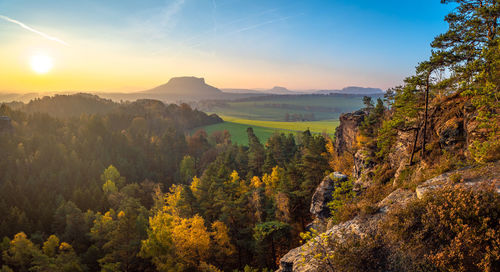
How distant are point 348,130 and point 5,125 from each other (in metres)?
137

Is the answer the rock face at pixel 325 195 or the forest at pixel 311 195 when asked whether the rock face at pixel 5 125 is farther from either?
the rock face at pixel 325 195

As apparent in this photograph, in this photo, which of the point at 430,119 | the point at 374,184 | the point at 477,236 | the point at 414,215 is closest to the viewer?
the point at 477,236

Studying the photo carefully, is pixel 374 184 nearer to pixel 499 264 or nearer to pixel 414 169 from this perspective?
pixel 414 169

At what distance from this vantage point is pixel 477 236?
8.04m

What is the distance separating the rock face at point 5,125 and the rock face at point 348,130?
134m

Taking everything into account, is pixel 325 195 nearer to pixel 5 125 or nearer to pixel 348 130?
pixel 348 130

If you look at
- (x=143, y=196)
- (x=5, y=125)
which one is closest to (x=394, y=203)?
(x=143, y=196)

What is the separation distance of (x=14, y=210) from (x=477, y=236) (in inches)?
3570

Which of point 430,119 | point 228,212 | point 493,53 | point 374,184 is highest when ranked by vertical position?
point 493,53

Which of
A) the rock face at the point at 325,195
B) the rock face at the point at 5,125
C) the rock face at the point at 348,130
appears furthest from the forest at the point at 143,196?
the rock face at the point at 325,195

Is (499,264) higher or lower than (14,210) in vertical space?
higher

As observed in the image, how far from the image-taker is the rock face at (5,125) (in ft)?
322

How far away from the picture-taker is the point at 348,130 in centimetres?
4828

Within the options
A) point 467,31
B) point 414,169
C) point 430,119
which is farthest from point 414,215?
point 467,31
